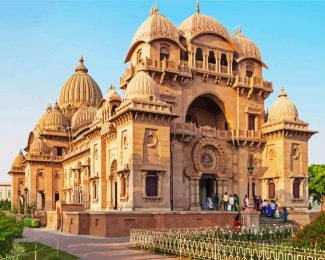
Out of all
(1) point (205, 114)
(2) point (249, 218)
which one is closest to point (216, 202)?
(1) point (205, 114)

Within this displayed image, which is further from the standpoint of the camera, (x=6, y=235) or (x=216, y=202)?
(x=216, y=202)

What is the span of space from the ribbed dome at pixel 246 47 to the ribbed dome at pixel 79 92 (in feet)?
107

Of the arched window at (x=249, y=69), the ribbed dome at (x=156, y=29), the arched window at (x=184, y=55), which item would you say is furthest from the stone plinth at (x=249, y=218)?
the arched window at (x=249, y=69)

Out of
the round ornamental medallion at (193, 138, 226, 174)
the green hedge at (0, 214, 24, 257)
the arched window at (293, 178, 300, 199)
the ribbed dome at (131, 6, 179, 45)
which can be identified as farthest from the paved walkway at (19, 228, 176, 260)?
the arched window at (293, 178, 300, 199)

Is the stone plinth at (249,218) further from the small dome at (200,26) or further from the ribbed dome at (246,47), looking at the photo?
the ribbed dome at (246,47)

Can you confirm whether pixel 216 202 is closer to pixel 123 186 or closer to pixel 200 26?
pixel 123 186

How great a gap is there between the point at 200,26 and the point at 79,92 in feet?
114

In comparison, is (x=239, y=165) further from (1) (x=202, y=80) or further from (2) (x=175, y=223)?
(2) (x=175, y=223)

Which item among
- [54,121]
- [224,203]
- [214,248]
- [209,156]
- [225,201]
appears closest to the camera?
[214,248]

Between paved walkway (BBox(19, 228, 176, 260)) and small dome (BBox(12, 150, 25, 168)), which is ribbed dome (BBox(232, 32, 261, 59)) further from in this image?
small dome (BBox(12, 150, 25, 168))

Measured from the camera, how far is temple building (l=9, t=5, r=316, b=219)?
3509 cm

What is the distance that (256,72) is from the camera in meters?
45.4

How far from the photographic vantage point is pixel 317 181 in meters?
63.1

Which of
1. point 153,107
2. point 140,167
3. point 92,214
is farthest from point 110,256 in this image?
point 153,107
